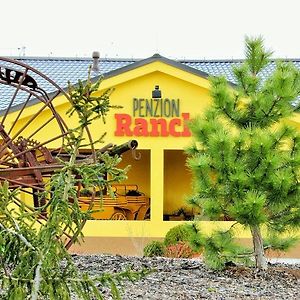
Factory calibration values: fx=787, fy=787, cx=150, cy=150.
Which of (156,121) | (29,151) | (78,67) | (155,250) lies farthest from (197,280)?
(78,67)

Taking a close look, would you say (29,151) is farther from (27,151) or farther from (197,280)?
(197,280)

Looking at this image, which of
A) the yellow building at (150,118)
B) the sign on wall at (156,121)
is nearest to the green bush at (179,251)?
the yellow building at (150,118)

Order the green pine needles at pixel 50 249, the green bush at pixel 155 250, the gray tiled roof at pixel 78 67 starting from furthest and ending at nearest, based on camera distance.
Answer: the gray tiled roof at pixel 78 67 → the green bush at pixel 155 250 → the green pine needles at pixel 50 249

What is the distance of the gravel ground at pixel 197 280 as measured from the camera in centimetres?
825

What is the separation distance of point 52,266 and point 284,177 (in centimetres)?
647

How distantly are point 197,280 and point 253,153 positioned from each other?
5.94 ft

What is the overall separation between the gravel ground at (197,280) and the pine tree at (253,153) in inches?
26.6

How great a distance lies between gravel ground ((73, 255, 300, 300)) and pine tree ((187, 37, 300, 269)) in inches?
26.6

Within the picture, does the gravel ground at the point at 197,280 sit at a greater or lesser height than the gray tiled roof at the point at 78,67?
lesser

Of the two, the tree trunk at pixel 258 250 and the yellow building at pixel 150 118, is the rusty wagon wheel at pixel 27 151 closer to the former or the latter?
the tree trunk at pixel 258 250

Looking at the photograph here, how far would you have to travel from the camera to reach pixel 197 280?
30.4 feet

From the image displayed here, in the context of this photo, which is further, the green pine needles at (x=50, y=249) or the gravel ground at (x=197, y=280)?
the gravel ground at (x=197, y=280)

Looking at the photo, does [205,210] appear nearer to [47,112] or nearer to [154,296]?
[154,296]

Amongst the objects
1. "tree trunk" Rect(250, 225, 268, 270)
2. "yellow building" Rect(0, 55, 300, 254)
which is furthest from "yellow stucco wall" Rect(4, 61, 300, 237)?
"tree trunk" Rect(250, 225, 268, 270)
